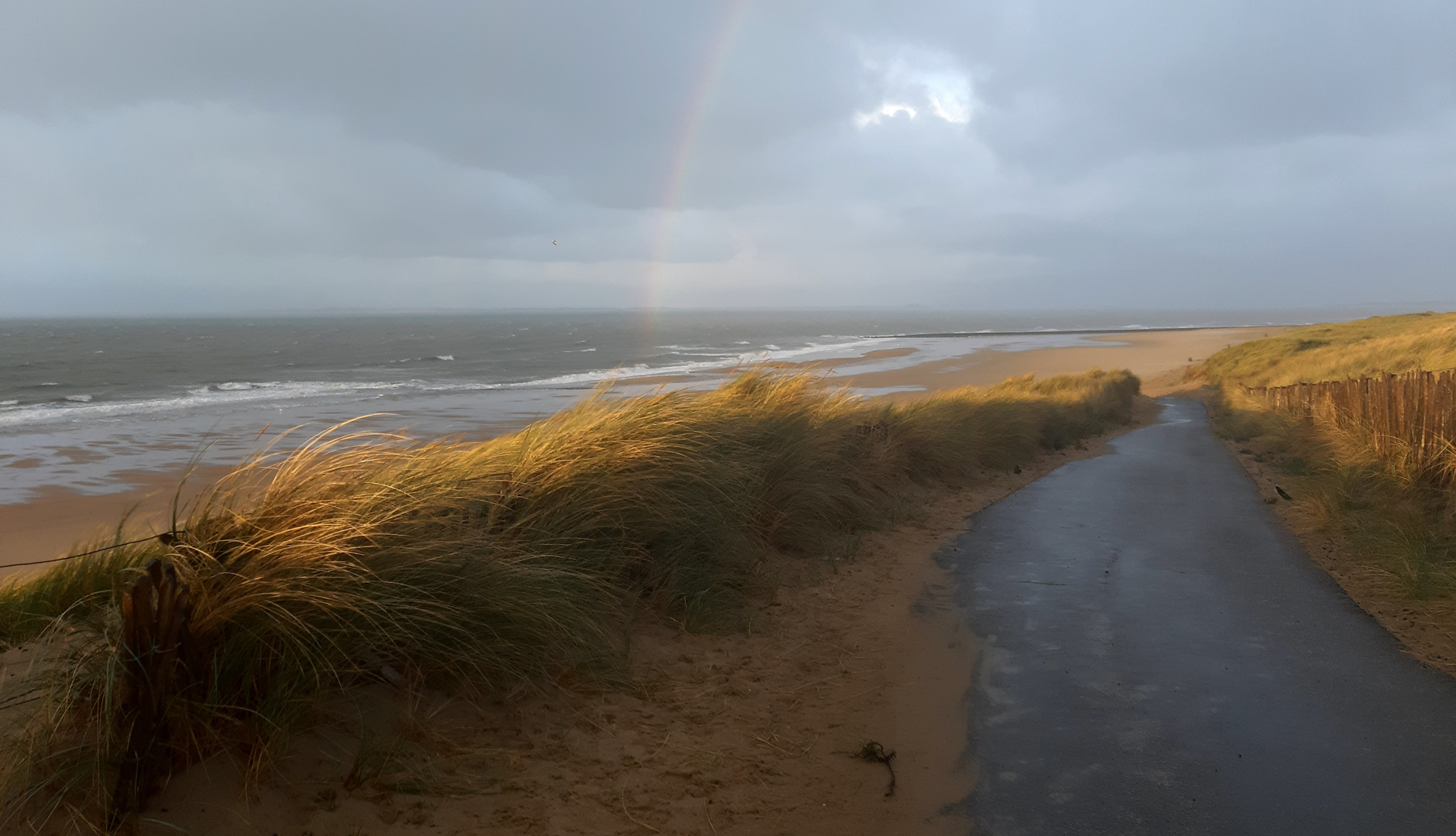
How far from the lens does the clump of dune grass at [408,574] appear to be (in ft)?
9.93

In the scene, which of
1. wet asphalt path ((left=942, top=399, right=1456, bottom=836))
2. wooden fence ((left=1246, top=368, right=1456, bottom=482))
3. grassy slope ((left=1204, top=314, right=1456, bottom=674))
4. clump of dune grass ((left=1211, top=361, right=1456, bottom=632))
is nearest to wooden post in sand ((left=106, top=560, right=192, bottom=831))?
wet asphalt path ((left=942, top=399, right=1456, bottom=836))

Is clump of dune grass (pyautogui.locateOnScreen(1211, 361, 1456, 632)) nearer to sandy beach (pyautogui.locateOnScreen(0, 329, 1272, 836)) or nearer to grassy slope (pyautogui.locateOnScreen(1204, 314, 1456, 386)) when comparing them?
sandy beach (pyautogui.locateOnScreen(0, 329, 1272, 836))

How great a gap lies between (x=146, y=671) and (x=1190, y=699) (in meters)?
4.67

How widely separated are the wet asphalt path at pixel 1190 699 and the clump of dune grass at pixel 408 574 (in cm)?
197

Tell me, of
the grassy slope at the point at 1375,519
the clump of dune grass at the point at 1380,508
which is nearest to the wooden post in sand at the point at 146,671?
the grassy slope at the point at 1375,519

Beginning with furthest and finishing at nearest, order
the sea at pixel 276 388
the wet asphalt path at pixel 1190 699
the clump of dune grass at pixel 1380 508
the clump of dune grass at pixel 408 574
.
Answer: the sea at pixel 276 388 → the clump of dune grass at pixel 1380 508 → the wet asphalt path at pixel 1190 699 → the clump of dune grass at pixel 408 574

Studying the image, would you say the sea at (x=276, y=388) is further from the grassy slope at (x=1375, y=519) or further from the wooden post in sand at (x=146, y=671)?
the grassy slope at (x=1375, y=519)

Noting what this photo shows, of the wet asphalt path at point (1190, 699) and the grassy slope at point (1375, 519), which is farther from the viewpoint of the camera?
the grassy slope at point (1375, 519)

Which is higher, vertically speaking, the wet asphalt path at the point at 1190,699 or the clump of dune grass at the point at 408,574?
the clump of dune grass at the point at 408,574

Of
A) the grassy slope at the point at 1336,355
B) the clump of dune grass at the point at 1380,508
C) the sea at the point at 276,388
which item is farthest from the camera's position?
the grassy slope at the point at 1336,355

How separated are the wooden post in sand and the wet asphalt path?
3.06 metres

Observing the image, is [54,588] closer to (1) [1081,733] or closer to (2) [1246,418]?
(1) [1081,733]

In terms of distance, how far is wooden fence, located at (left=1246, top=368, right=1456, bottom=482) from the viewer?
8328 mm

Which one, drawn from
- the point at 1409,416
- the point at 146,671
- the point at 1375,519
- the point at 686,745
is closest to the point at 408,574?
the point at 146,671
